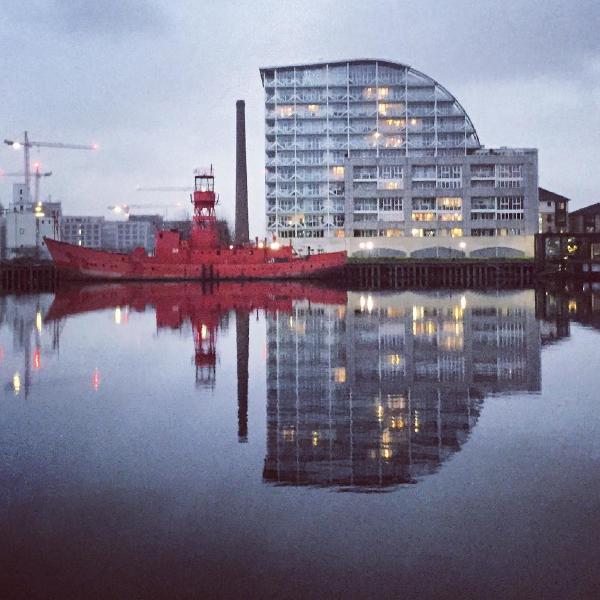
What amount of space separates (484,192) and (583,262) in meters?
26.2

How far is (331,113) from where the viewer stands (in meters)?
134

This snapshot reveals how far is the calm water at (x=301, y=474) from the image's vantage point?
23.7 ft

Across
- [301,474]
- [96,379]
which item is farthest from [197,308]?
[301,474]

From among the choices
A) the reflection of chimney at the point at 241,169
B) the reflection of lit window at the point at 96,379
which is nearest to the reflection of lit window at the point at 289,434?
the reflection of lit window at the point at 96,379

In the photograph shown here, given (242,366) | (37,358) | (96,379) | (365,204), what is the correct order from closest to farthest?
(96,379), (242,366), (37,358), (365,204)

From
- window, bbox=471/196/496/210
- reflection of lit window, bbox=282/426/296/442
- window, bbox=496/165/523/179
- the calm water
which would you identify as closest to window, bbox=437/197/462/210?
window, bbox=471/196/496/210

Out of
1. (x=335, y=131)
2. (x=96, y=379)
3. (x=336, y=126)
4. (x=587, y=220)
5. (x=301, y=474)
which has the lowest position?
(x=301, y=474)

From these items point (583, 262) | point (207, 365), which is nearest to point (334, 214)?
point (583, 262)

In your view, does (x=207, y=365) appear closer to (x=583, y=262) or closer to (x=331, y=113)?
(x=583, y=262)

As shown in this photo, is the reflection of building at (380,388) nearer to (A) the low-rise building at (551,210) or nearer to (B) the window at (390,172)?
(B) the window at (390,172)

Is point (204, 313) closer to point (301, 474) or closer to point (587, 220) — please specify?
point (301, 474)

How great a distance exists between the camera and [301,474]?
1043 centimetres

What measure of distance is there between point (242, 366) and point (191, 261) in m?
67.0

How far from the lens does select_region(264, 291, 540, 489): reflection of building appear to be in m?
11.1
